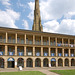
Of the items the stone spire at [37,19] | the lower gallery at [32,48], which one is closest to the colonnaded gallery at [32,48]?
the lower gallery at [32,48]

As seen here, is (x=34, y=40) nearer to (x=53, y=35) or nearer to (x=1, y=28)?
(x=53, y=35)

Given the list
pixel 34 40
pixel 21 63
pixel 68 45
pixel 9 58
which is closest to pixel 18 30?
pixel 34 40

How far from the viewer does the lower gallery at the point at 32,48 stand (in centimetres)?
3456

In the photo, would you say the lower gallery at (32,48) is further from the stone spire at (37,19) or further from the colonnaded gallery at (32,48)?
the stone spire at (37,19)

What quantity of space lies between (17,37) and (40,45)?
8.70 metres

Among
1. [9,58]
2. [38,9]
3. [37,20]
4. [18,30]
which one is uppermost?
[38,9]

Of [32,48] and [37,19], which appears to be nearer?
[32,48]

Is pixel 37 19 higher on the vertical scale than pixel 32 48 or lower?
higher

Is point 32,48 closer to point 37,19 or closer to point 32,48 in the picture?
point 32,48

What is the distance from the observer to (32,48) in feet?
130

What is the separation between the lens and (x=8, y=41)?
36625 millimetres

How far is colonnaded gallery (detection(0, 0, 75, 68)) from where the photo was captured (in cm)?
3459

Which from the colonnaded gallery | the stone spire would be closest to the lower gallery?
the colonnaded gallery

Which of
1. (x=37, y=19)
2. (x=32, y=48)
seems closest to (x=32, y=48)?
(x=32, y=48)
